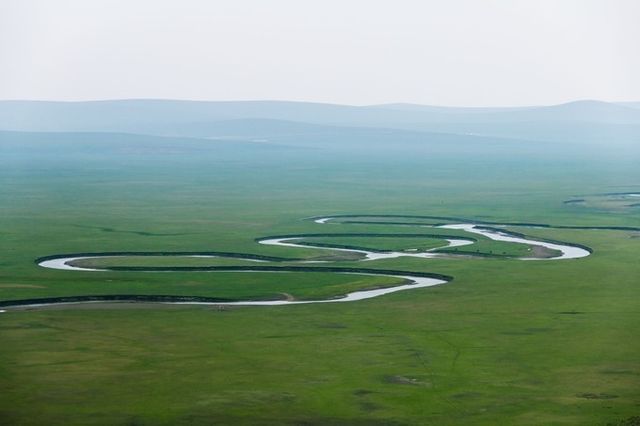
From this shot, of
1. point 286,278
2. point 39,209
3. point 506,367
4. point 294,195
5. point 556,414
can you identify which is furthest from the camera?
point 294,195

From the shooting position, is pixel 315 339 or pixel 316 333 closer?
pixel 315 339

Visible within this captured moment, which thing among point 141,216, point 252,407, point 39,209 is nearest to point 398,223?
point 141,216

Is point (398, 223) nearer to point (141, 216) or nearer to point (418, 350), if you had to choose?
point (141, 216)

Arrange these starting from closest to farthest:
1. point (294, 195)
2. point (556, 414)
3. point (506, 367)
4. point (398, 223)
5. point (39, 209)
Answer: point (556, 414)
point (506, 367)
point (398, 223)
point (39, 209)
point (294, 195)

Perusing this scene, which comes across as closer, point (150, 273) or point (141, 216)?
point (150, 273)

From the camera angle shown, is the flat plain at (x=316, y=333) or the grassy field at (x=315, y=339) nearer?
the grassy field at (x=315, y=339)

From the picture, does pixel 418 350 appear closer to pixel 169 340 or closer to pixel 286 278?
pixel 169 340

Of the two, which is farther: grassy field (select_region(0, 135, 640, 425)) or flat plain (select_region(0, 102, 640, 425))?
flat plain (select_region(0, 102, 640, 425))
